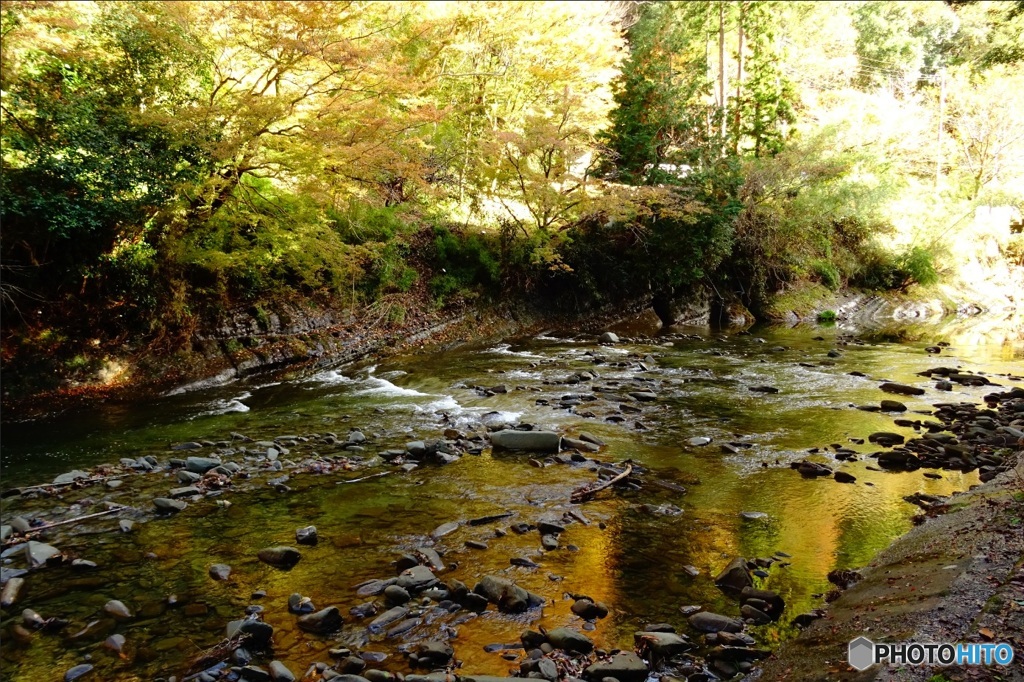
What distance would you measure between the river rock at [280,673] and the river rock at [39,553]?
257cm

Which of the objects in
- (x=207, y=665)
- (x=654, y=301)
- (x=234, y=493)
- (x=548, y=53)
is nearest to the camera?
(x=207, y=665)

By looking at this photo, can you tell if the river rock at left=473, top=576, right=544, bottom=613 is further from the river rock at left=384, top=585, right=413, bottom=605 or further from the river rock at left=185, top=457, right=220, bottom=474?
the river rock at left=185, top=457, right=220, bottom=474

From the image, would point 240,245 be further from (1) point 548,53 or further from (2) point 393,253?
(1) point 548,53

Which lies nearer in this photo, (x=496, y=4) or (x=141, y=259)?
(x=141, y=259)

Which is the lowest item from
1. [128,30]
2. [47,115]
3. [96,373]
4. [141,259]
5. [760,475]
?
Result: [760,475]

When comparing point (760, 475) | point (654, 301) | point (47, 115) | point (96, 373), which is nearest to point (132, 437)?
point (96, 373)

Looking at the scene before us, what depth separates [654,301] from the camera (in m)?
20.6

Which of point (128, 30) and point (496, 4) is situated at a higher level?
point (496, 4)

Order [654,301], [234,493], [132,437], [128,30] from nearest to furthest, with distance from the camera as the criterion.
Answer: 1. [234,493]
2. [132,437]
3. [128,30]
4. [654,301]

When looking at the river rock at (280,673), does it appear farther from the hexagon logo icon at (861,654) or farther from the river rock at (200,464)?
the river rock at (200,464)

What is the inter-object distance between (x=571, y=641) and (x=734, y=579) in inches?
53.9

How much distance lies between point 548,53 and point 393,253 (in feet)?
27.5

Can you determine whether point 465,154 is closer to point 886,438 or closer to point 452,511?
point 886,438

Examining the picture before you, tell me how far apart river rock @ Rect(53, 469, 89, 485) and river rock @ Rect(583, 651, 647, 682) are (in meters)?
5.89
